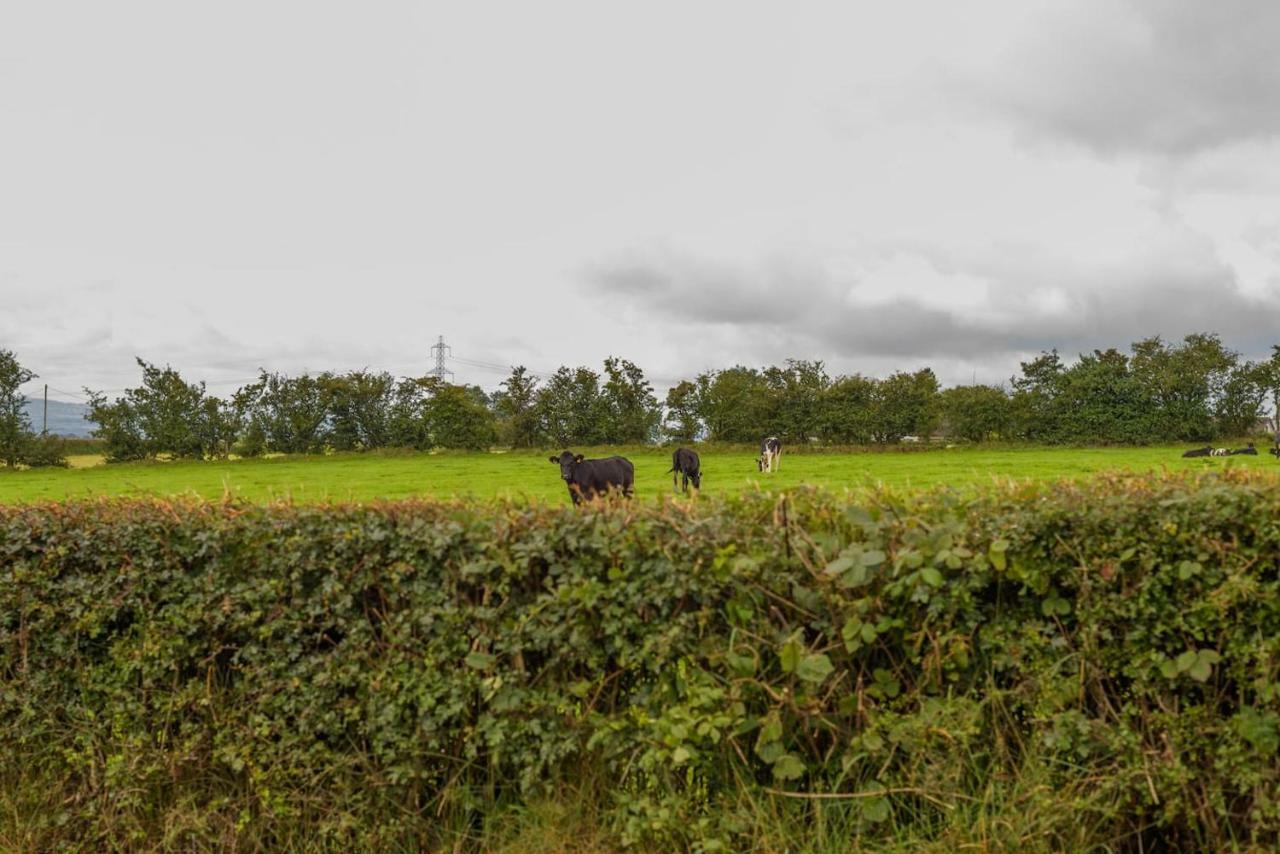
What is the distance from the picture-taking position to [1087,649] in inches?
124

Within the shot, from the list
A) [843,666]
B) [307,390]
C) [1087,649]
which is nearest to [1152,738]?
[1087,649]

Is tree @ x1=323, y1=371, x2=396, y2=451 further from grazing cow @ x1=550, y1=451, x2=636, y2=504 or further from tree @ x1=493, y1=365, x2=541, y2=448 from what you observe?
grazing cow @ x1=550, y1=451, x2=636, y2=504

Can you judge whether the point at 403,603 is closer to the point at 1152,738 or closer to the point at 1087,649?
the point at 1087,649

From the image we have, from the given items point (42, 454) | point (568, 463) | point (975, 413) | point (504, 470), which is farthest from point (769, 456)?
point (42, 454)

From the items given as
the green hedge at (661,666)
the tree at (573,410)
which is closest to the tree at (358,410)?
the tree at (573,410)

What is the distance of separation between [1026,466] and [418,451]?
33.5 meters

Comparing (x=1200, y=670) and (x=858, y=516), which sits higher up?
(x=858, y=516)

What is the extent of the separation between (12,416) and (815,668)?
2190 inches

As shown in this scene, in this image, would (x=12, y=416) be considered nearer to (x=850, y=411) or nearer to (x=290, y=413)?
(x=290, y=413)

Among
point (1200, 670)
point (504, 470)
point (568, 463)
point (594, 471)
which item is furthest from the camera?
point (504, 470)

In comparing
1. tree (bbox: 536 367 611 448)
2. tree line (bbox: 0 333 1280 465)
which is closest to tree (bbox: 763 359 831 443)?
tree line (bbox: 0 333 1280 465)

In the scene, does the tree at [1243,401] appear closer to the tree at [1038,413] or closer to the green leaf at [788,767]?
the tree at [1038,413]

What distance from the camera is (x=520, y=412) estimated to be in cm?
4912

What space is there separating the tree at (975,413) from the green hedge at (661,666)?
4664 centimetres
